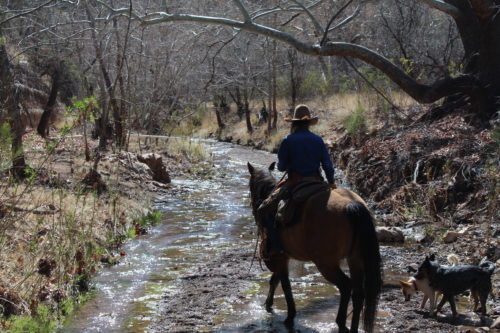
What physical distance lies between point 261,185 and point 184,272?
2.22m

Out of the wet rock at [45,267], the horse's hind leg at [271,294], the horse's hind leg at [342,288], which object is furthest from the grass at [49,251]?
the horse's hind leg at [342,288]

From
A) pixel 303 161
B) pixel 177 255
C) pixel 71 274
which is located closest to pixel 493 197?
pixel 303 161

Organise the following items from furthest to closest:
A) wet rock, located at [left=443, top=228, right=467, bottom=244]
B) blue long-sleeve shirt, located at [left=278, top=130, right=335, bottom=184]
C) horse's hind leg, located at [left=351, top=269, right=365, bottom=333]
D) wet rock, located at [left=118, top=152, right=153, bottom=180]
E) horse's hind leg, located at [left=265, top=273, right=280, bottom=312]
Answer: wet rock, located at [left=118, top=152, right=153, bottom=180], wet rock, located at [left=443, top=228, right=467, bottom=244], horse's hind leg, located at [left=265, top=273, right=280, bottom=312], blue long-sleeve shirt, located at [left=278, top=130, right=335, bottom=184], horse's hind leg, located at [left=351, top=269, right=365, bottom=333]

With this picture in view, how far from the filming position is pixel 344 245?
557 centimetres

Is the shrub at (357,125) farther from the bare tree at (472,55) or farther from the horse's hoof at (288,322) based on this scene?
the horse's hoof at (288,322)

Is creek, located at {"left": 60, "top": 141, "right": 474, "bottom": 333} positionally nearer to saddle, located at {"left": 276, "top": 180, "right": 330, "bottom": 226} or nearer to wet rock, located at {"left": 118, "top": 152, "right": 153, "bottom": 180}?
saddle, located at {"left": 276, "top": 180, "right": 330, "bottom": 226}

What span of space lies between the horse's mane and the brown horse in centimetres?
105

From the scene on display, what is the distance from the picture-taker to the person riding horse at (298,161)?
6.31 meters

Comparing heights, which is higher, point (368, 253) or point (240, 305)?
point (368, 253)

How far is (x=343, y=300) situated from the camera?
5652mm

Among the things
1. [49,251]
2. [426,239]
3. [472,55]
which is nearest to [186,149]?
[472,55]

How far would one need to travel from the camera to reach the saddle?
5914 mm

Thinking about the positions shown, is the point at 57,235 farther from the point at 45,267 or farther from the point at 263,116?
the point at 263,116

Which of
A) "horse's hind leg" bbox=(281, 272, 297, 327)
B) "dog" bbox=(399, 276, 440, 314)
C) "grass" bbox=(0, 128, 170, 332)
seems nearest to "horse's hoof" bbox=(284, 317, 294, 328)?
"horse's hind leg" bbox=(281, 272, 297, 327)
